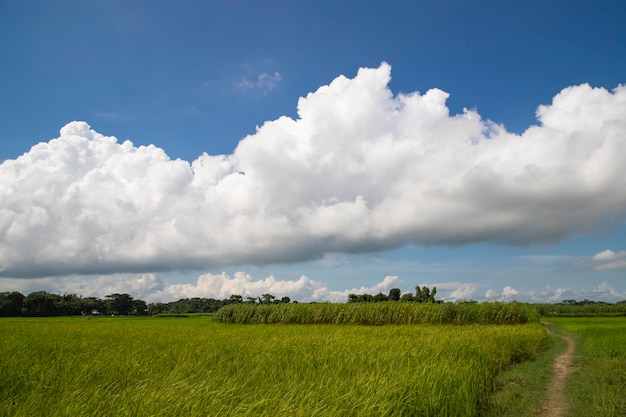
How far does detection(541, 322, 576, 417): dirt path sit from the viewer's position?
26.2 feet

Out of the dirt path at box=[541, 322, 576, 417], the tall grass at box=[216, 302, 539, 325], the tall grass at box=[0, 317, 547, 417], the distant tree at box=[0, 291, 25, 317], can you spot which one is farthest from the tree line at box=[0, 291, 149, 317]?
the dirt path at box=[541, 322, 576, 417]

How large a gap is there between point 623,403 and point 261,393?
7107 mm

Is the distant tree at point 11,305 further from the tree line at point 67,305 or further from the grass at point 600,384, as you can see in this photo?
the grass at point 600,384

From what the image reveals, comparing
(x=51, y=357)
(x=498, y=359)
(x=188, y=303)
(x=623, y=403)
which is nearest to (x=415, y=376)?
(x=623, y=403)

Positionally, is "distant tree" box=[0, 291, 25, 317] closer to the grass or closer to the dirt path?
the dirt path

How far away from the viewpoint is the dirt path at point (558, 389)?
8.00 metres

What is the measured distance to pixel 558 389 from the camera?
380 inches

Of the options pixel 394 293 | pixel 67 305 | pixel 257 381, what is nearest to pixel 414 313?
pixel 394 293

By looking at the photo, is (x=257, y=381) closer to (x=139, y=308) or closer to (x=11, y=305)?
(x=11, y=305)

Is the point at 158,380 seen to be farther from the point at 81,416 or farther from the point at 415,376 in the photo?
the point at 415,376

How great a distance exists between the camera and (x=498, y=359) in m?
11.6

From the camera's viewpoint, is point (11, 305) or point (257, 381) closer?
point (257, 381)

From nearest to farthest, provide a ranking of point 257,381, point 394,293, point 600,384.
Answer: point 257,381
point 600,384
point 394,293

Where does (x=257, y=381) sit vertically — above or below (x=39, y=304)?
above
